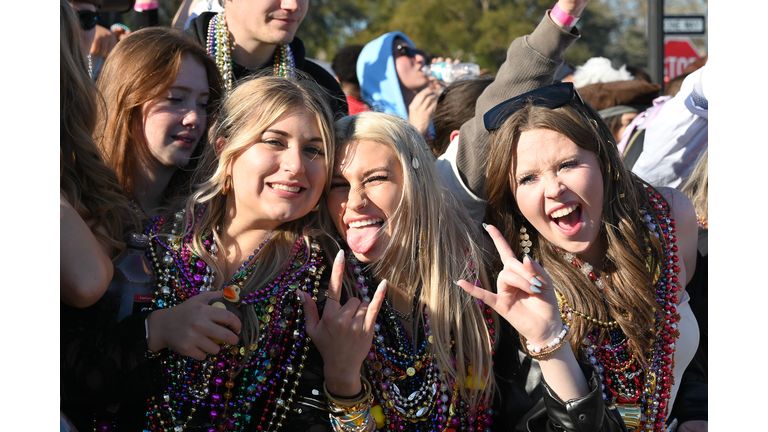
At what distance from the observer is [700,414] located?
2762 mm

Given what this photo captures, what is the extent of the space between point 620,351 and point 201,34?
2371mm

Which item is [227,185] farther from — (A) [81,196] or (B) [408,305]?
(B) [408,305]

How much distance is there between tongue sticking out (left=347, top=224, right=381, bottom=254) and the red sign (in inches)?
276

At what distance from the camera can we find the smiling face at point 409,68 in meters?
4.83

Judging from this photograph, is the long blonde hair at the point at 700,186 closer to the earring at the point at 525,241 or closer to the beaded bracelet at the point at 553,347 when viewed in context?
the earring at the point at 525,241

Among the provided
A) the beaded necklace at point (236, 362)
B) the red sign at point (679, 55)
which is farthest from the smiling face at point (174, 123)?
the red sign at point (679, 55)

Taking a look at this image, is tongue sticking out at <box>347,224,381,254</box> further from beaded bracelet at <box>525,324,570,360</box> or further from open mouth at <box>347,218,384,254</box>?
beaded bracelet at <box>525,324,570,360</box>

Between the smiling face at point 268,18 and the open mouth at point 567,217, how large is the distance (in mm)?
1596

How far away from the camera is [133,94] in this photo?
2684 mm

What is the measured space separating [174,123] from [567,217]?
1.56 metres

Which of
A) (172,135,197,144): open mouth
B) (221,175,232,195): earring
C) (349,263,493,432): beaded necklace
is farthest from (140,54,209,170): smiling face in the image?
(349,263,493,432): beaded necklace

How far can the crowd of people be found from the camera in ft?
7.16

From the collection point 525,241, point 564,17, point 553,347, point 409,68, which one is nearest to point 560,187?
point 525,241

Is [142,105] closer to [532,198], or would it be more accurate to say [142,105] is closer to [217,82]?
[217,82]
